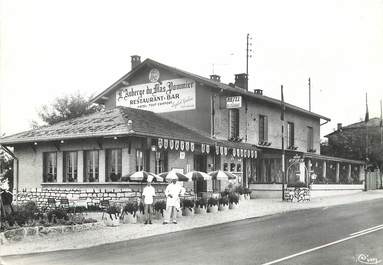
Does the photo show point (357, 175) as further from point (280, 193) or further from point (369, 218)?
point (369, 218)

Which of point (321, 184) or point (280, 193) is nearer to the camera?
point (280, 193)

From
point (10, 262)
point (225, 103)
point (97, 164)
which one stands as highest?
point (225, 103)

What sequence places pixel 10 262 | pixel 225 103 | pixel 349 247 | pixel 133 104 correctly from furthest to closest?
pixel 133 104 → pixel 225 103 → pixel 349 247 → pixel 10 262

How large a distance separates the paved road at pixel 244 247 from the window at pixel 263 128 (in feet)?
55.0

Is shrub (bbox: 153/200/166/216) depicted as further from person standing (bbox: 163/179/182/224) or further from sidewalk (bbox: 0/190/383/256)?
person standing (bbox: 163/179/182/224)

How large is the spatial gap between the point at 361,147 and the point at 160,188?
91.8 feet

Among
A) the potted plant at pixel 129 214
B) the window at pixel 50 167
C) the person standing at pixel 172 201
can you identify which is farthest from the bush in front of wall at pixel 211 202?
the window at pixel 50 167

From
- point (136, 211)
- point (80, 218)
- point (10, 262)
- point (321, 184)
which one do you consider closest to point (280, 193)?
point (321, 184)

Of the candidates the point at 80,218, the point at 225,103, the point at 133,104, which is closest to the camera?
the point at 80,218

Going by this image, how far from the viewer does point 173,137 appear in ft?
75.6

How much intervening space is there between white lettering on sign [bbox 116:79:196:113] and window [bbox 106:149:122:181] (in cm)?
698

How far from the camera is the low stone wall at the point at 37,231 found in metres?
13.0

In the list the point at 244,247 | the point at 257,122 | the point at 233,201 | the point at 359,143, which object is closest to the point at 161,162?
the point at 233,201

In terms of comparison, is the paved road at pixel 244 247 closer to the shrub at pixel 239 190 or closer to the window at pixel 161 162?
the window at pixel 161 162
